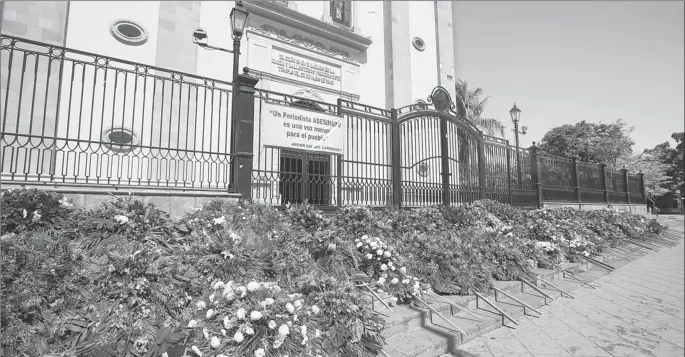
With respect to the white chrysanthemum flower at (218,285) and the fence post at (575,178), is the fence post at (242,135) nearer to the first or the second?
the white chrysanthemum flower at (218,285)

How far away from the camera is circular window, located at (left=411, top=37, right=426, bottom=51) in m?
14.6

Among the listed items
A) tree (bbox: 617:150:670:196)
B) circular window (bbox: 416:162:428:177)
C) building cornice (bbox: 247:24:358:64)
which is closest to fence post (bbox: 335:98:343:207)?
circular window (bbox: 416:162:428:177)

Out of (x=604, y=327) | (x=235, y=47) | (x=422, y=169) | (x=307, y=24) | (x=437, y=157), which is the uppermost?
(x=307, y=24)

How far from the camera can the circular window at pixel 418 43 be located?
14.6 metres

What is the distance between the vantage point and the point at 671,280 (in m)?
6.95

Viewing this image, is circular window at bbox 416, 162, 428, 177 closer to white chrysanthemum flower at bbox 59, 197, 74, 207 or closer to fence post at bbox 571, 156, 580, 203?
white chrysanthemum flower at bbox 59, 197, 74, 207

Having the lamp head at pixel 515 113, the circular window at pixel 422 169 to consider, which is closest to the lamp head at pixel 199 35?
the circular window at pixel 422 169

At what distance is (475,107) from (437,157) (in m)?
22.0

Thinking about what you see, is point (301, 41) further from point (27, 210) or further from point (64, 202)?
point (27, 210)

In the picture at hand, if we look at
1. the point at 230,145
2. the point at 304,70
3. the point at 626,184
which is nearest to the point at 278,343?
the point at 230,145

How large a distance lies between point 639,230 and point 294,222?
13.2 meters

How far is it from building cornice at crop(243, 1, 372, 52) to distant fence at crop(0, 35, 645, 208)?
105 inches

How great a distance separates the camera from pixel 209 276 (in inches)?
137

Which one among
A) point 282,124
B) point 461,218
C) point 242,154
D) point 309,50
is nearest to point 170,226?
point 242,154
